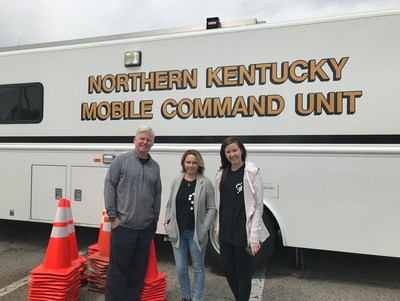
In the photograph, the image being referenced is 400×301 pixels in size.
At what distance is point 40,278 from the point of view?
135 inches

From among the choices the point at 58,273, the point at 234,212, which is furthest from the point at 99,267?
the point at 234,212

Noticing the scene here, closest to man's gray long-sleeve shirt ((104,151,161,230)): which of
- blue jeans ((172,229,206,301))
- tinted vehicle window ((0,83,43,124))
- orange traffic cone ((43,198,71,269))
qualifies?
blue jeans ((172,229,206,301))

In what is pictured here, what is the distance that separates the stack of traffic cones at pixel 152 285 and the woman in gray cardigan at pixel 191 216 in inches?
13.3

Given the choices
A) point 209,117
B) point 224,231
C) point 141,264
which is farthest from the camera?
point 209,117

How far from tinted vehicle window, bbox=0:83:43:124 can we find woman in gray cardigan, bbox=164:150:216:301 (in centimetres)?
268

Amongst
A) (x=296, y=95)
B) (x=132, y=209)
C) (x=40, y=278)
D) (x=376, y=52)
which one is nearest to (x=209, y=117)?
(x=296, y=95)

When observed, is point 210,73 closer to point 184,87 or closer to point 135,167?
point 184,87

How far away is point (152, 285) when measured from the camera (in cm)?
355

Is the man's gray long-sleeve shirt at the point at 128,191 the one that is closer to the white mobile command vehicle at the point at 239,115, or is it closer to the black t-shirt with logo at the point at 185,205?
the black t-shirt with logo at the point at 185,205

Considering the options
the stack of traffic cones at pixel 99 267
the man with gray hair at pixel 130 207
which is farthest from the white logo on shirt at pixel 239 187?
the stack of traffic cones at pixel 99 267

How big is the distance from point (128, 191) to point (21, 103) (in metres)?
2.85

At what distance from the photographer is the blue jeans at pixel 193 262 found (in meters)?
3.29

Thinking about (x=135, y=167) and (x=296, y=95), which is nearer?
(x=135, y=167)

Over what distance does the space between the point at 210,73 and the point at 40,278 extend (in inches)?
109
